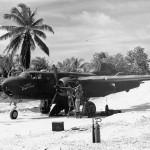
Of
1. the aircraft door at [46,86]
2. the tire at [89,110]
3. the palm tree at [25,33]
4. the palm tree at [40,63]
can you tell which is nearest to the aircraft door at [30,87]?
the aircraft door at [46,86]

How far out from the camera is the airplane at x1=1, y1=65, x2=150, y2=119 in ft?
68.7

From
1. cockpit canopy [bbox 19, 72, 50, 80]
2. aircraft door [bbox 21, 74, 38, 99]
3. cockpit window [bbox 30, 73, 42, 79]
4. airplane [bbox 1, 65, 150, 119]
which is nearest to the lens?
airplane [bbox 1, 65, 150, 119]

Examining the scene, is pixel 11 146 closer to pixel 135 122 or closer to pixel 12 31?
pixel 135 122

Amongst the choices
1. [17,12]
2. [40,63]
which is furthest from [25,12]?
[40,63]

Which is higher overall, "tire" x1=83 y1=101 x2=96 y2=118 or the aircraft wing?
the aircraft wing

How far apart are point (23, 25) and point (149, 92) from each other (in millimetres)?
20089

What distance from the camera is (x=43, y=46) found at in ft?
146

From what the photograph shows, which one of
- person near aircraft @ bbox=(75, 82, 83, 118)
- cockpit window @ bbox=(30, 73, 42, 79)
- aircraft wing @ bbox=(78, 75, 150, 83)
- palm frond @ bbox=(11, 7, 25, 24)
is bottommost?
person near aircraft @ bbox=(75, 82, 83, 118)

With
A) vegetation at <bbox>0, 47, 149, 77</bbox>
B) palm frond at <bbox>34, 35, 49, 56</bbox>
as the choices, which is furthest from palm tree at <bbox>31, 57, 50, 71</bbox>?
palm frond at <bbox>34, 35, 49, 56</bbox>

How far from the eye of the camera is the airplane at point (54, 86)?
20.9m

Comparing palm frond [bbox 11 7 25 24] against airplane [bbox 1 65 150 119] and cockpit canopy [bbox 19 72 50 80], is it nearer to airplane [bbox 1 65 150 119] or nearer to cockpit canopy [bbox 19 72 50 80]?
airplane [bbox 1 65 150 119]

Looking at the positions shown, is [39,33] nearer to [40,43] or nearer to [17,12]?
[40,43]

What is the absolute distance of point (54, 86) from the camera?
22344mm

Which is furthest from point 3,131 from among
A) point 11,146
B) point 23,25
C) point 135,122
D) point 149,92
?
point 23,25
